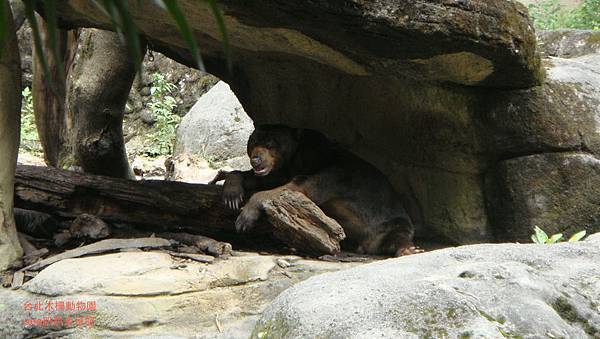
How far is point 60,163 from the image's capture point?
7500mm

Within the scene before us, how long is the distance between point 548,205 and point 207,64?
315 cm

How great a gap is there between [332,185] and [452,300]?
9.92 feet

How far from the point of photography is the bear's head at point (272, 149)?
5836 mm

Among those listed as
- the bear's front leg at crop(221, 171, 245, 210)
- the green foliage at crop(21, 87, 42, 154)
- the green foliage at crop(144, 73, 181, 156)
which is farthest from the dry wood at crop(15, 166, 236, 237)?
the green foliage at crop(21, 87, 42, 154)

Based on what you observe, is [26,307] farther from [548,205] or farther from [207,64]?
[548,205]

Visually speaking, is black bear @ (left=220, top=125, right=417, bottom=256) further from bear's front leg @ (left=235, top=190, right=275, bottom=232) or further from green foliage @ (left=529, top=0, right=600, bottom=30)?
green foliage @ (left=529, top=0, right=600, bottom=30)

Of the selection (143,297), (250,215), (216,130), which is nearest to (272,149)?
(250,215)

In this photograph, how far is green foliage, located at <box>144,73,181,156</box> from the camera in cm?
1235

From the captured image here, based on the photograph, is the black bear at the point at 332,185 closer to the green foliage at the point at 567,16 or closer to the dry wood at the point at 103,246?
the dry wood at the point at 103,246

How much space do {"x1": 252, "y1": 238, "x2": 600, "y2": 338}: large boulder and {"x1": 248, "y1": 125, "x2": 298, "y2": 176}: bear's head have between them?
267 centimetres

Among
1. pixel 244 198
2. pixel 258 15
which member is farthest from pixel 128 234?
pixel 258 15

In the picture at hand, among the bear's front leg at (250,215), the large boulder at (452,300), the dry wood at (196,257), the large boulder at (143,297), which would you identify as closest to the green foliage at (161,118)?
Answer: the bear's front leg at (250,215)

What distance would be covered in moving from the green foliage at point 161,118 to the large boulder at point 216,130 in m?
0.89

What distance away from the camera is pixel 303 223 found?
5.11 m
